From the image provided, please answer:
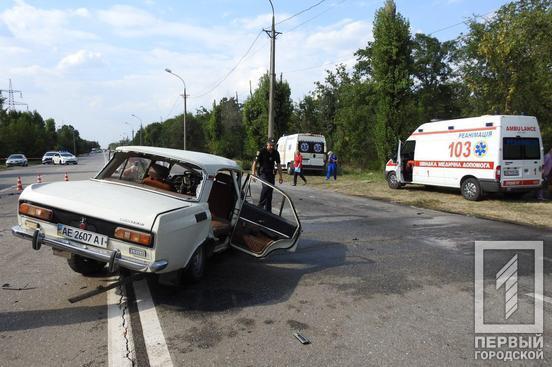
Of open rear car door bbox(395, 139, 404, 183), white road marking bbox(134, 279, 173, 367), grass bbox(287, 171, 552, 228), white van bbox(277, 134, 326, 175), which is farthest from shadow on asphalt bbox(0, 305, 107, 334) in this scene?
white van bbox(277, 134, 326, 175)

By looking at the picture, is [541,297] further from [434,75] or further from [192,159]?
[434,75]

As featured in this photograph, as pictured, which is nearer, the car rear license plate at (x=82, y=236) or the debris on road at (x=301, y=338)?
the debris on road at (x=301, y=338)

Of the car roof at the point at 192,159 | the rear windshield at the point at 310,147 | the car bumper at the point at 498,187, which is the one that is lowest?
the car bumper at the point at 498,187

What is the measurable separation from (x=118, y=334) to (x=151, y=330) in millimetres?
273

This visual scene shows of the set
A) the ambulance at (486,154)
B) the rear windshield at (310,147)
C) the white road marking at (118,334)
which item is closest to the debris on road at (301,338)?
the white road marking at (118,334)

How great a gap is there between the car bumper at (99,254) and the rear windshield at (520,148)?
11.5 metres

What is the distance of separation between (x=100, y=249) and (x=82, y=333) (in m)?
0.83

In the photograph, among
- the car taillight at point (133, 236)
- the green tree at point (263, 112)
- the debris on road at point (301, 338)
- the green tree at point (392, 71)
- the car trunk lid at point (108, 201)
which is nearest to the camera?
the debris on road at point (301, 338)

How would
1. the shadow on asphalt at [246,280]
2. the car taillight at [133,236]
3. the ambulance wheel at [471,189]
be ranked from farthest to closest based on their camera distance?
the ambulance wheel at [471,189] → the shadow on asphalt at [246,280] → the car taillight at [133,236]

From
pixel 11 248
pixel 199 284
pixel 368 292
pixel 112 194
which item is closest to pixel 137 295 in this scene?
pixel 199 284

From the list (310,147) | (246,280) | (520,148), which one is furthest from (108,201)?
(310,147)

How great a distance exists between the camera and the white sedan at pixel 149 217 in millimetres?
4105

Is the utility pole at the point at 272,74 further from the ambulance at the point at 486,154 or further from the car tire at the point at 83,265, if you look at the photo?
the car tire at the point at 83,265

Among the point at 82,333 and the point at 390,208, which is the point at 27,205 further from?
the point at 390,208
